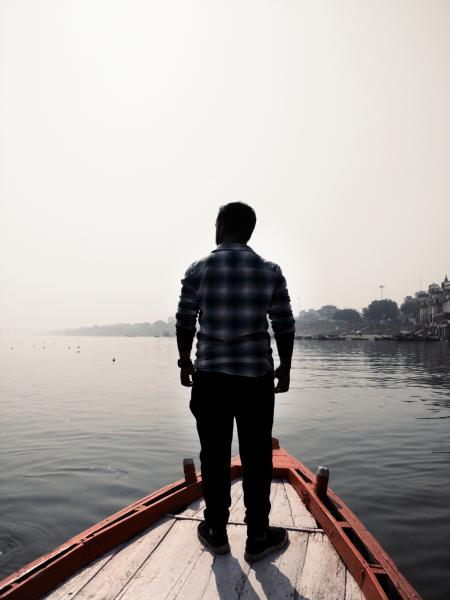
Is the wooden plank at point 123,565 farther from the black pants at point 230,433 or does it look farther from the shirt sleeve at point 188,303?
the shirt sleeve at point 188,303

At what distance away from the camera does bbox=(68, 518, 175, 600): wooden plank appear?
306 centimetres

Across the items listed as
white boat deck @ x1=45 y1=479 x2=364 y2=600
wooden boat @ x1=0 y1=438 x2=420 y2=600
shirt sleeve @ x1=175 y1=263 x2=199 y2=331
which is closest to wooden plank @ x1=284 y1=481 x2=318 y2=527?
wooden boat @ x1=0 y1=438 x2=420 y2=600

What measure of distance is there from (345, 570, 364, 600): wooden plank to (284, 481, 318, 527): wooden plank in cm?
107

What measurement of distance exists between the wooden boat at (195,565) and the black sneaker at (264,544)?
0.16 ft

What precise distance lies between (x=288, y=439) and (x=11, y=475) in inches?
360

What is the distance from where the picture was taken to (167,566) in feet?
11.3

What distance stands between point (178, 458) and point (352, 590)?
10.6m

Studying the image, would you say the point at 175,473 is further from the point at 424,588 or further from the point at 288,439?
the point at 424,588

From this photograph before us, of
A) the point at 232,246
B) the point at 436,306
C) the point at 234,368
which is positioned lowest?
the point at 234,368

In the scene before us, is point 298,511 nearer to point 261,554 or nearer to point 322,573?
point 261,554

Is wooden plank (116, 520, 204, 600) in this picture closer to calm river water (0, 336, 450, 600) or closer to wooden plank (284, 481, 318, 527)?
wooden plank (284, 481, 318, 527)

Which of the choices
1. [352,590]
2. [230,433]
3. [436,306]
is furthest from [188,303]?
[436,306]

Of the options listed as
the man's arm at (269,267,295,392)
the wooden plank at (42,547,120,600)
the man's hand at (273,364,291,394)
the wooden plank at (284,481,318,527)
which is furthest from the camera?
the wooden plank at (284,481,318,527)

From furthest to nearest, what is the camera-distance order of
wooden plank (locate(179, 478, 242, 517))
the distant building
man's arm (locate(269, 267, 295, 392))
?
the distant building, wooden plank (locate(179, 478, 242, 517)), man's arm (locate(269, 267, 295, 392))
